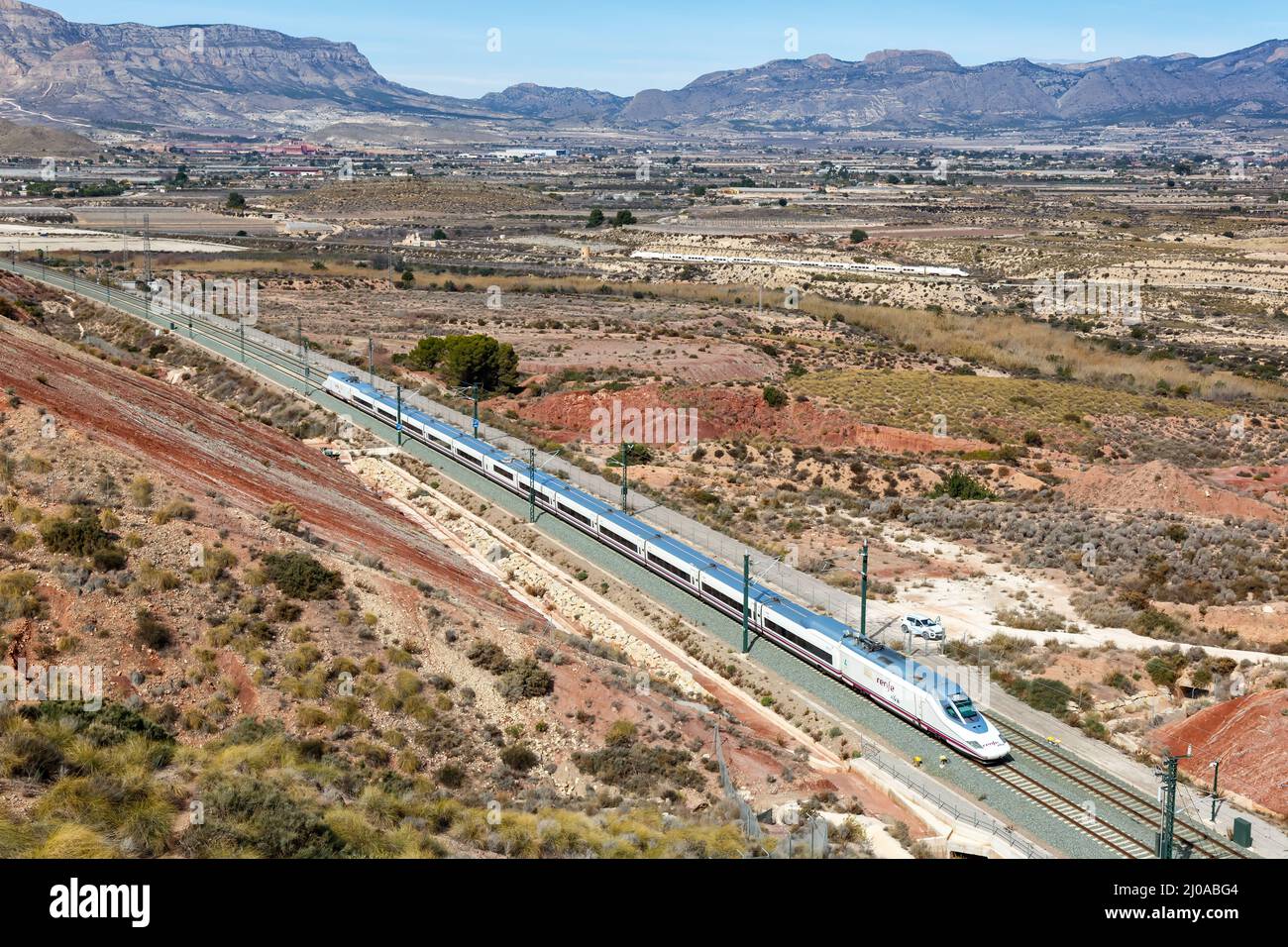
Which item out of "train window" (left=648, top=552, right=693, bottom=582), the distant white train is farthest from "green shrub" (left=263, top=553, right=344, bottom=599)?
the distant white train

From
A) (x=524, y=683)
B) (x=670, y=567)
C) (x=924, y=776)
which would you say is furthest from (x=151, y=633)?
(x=670, y=567)

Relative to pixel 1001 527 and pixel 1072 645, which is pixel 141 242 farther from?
pixel 1072 645

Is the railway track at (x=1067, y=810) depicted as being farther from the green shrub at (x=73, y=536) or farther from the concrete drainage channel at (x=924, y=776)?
the green shrub at (x=73, y=536)

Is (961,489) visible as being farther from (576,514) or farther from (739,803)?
(739,803)

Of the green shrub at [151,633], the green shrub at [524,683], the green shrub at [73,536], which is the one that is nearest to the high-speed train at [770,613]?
the green shrub at [524,683]

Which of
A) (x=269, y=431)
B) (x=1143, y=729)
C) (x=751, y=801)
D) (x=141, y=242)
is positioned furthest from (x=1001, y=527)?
(x=141, y=242)

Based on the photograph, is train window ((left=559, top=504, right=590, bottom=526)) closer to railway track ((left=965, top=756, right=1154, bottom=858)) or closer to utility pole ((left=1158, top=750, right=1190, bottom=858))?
railway track ((left=965, top=756, right=1154, bottom=858))

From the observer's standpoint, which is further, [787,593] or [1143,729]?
[787,593]
